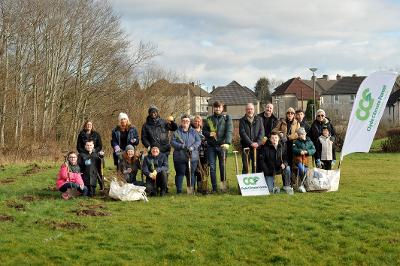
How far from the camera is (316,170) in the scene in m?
11.8

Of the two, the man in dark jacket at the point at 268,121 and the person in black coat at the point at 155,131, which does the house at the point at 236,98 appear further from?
the person in black coat at the point at 155,131

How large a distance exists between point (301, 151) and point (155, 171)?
334cm

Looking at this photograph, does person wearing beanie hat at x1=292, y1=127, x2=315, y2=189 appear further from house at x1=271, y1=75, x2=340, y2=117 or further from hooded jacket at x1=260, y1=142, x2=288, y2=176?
house at x1=271, y1=75, x2=340, y2=117

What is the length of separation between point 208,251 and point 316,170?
526 centimetres

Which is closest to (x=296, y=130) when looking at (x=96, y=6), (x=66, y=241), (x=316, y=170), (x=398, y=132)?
A: (x=316, y=170)

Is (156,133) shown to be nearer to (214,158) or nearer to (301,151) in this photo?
(214,158)

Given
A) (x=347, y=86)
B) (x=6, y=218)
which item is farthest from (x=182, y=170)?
(x=347, y=86)

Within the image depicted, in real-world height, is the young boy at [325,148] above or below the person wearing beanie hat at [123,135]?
below

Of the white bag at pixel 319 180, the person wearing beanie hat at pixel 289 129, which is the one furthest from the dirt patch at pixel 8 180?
the white bag at pixel 319 180

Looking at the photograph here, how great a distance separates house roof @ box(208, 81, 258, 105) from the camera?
8944 centimetres

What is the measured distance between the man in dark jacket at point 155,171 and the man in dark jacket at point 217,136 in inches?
42.1

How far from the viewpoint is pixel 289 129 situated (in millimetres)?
12539

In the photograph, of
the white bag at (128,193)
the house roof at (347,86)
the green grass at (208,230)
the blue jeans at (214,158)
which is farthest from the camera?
the house roof at (347,86)

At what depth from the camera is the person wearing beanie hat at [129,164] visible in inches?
464
